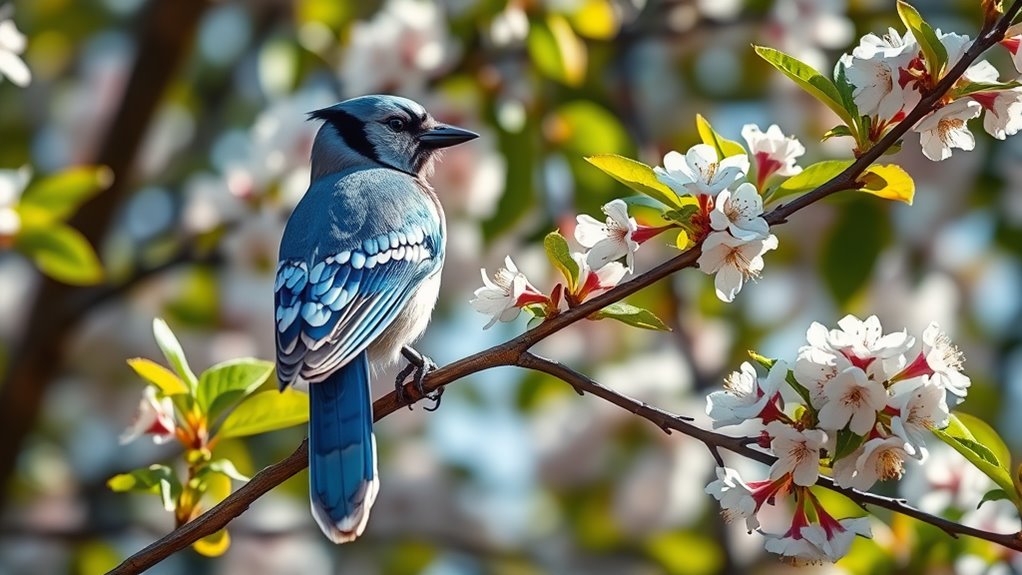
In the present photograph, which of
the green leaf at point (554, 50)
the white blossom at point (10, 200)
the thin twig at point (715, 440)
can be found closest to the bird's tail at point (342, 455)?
the thin twig at point (715, 440)

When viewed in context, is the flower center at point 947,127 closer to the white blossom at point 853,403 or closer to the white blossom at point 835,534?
the white blossom at point 853,403

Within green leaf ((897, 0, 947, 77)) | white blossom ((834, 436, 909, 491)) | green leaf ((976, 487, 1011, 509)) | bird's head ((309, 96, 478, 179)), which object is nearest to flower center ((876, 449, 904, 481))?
white blossom ((834, 436, 909, 491))

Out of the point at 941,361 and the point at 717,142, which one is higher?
the point at 717,142

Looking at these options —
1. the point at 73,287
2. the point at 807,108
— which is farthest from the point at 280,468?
the point at 807,108

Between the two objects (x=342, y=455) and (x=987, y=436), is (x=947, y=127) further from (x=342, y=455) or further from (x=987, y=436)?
(x=342, y=455)

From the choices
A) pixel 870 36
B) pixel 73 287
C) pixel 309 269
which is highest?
pixel 870 36

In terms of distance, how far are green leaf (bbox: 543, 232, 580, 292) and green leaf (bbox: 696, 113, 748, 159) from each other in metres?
0.24

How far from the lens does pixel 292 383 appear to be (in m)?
2.10

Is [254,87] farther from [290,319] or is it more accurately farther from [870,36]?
[870,36]

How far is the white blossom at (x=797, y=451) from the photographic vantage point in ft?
5.51

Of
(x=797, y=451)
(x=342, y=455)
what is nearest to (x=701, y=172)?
(x=797, y=451)

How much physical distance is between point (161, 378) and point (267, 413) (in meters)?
0.17

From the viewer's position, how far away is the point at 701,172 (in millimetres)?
1748

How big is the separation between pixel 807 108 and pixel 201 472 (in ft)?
9.17
